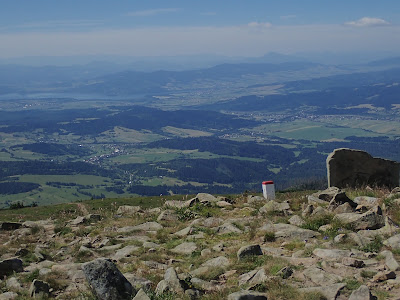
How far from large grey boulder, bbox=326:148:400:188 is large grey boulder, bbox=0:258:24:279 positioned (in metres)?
16.1

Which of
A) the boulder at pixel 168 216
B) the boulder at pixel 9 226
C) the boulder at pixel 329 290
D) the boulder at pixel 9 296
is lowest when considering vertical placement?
the boulder at pixel 9 226

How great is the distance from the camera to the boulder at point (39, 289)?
12003 mm

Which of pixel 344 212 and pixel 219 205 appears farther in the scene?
pixel 219 205

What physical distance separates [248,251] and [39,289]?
5.93 meters

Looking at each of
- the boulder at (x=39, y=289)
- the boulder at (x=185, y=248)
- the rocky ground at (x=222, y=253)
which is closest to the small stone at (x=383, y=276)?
the rocky ground at (x=222, y=253)

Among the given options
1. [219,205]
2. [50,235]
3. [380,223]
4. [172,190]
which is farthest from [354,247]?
[172,190]

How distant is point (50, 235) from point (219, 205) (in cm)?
828

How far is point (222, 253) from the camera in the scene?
47.7 feet

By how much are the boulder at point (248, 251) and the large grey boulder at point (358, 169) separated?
12.2 m

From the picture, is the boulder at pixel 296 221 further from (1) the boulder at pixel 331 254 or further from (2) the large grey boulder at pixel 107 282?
(2) the large grey boulder at pixel 107 282

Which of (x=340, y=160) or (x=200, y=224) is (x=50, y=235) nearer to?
(x=200, y=224)

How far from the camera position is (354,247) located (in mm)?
13297

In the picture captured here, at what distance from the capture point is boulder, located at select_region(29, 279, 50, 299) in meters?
12.0

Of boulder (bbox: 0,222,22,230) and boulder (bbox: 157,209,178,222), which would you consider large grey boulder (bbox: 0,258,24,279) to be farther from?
boulder (bbox: 0,222,22,230)
